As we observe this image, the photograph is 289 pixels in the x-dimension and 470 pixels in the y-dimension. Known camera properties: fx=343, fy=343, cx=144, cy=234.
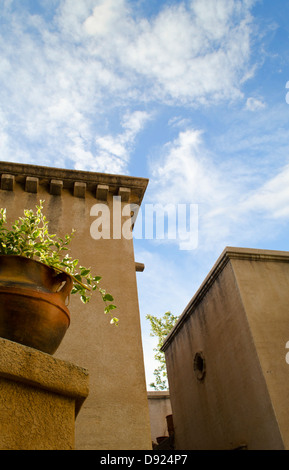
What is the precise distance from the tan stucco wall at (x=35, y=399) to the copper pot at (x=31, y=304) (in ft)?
0.67

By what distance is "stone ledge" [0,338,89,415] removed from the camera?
1516 millimetres

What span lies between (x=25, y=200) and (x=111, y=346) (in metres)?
2.87

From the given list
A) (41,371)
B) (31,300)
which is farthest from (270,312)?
(41,371)

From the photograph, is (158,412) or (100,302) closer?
(100,302)

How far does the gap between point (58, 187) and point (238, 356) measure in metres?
4.82

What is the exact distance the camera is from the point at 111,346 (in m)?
4.54

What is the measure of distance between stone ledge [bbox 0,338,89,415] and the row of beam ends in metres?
4.60

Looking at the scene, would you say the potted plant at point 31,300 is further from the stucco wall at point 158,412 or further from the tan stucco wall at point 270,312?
the stucco wall at point 158,412

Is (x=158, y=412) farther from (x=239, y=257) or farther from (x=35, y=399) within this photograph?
(x=35, y=399)

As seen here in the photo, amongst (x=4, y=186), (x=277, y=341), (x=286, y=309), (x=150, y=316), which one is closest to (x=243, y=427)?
(x=277, y=341)

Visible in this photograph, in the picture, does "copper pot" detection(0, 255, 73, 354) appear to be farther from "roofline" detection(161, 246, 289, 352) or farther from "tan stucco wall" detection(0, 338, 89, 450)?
"roofline" detection(161, 246, 289, 352)

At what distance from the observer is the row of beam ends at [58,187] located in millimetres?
5793

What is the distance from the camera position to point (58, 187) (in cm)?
597

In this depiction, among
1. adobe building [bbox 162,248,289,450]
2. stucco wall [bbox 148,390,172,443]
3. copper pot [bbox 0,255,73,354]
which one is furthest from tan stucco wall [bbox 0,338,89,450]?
stucco wall [bbox 148,390,172,443]
